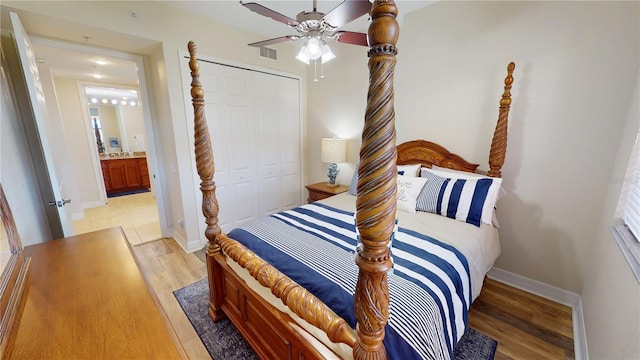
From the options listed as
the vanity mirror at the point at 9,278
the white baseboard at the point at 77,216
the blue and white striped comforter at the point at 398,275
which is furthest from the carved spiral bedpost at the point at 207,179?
the white baseboard at the point at 77,216

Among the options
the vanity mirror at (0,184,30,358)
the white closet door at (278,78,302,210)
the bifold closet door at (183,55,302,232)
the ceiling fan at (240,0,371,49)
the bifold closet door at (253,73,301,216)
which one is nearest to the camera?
the vanity mirror at (0,184,30,358)

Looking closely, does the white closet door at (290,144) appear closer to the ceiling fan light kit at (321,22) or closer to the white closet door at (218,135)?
the white closet door at (218,135)

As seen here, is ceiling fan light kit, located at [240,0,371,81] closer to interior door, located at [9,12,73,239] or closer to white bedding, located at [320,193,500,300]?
white bedding, located at [320,193,500,300]

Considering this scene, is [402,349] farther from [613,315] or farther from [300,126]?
[300,126]

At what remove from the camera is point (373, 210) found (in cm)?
64

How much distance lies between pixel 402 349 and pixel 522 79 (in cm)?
228

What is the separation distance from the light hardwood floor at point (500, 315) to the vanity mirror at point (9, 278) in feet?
1.25

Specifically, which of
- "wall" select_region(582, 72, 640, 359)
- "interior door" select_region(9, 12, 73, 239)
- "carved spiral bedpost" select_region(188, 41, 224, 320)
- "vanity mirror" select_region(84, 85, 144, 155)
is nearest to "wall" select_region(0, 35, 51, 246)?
"interior door" select_region(9, 12, 73, 239)

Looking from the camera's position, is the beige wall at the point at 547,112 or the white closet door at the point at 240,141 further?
the white closet door at the point at 240,141

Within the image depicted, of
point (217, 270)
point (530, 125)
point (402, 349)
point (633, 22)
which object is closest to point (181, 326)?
point (217, 270)

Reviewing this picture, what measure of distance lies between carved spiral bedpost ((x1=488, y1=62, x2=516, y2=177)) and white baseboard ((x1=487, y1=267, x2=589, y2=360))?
1.00 meters

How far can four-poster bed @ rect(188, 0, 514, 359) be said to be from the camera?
0.62 metres

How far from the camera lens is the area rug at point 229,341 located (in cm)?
155

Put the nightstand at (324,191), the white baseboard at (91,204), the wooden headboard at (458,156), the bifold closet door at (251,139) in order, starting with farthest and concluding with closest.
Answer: the white baseboard at (91,204), the nightstand at (324,191), the bifold closet door at (251,139), the wooden headboard at (458,156)
